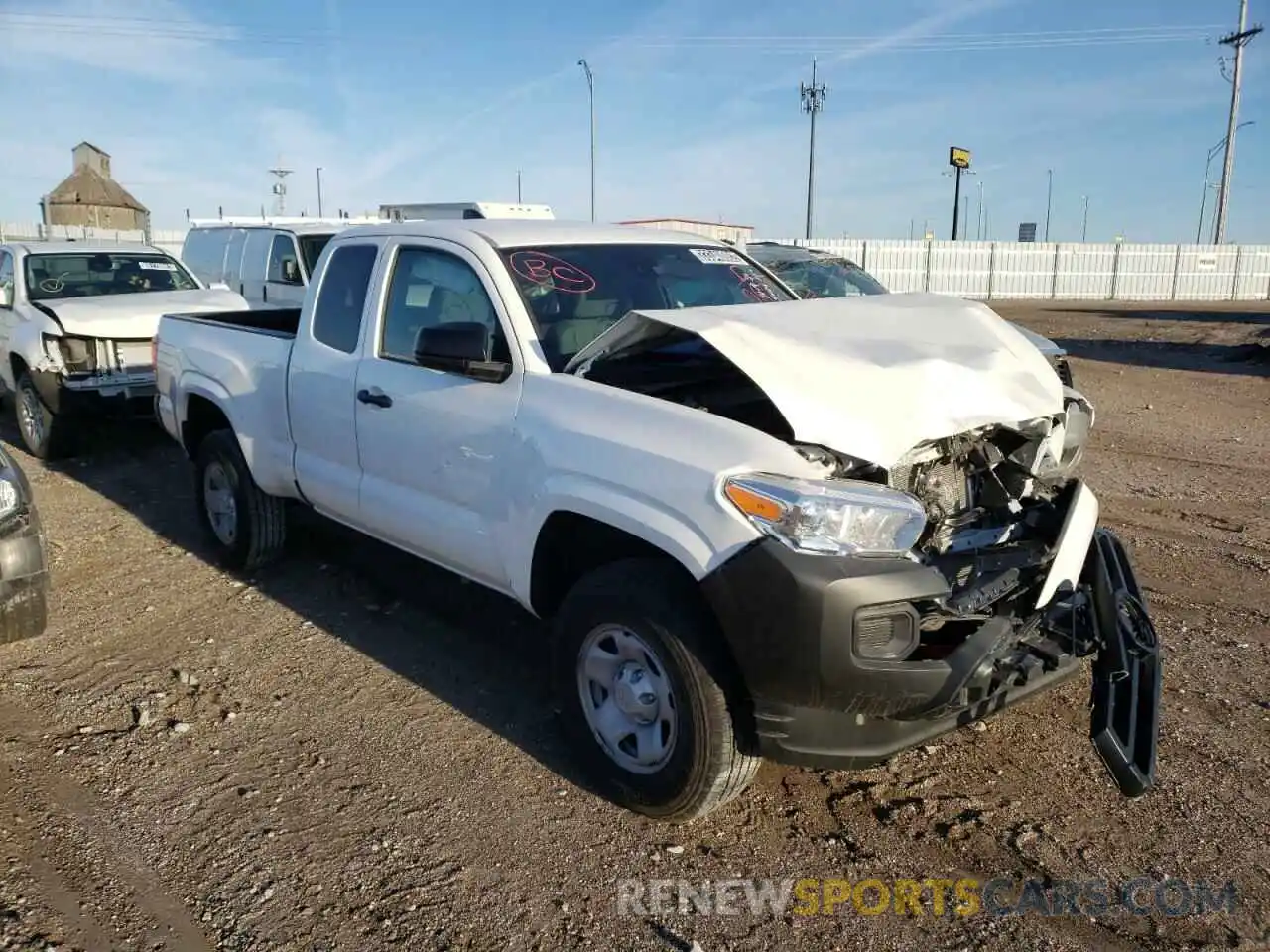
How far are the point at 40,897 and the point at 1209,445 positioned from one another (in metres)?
9.37

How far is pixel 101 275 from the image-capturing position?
31.7ft

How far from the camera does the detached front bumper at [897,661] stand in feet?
9.29

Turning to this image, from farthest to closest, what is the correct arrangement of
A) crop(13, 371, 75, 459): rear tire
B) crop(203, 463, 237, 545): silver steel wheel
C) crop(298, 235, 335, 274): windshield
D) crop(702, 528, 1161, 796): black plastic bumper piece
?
1. crop(298, 235, 335, 274): windshield
2. crop(13, 371, 75, 459): rear tire
3. crop(203, 463, 237, 545): silver steel wheel
4. crop(702, 528, 1161, 796): black plastic bumper piece

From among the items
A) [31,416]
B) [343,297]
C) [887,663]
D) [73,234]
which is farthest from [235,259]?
[73,234]

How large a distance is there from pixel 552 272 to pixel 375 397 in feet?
3.16

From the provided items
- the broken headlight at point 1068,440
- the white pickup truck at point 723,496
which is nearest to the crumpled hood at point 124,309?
the white pickup truck at point 723,496

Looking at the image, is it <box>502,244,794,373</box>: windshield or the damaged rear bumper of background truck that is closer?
<box>502,244,794,373</box>: windshield

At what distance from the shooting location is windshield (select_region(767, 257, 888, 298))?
479 inches

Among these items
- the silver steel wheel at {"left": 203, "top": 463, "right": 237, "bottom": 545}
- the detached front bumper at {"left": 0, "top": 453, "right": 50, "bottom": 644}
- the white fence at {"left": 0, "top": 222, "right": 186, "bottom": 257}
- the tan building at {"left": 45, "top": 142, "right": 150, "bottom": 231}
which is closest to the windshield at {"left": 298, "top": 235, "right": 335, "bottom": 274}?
the silver steel wheel at {"left": 203, "top": 463, "right": 237, "bottom": 545}

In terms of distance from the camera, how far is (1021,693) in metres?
3.22

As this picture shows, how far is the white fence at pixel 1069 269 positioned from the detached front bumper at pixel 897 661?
3344cm

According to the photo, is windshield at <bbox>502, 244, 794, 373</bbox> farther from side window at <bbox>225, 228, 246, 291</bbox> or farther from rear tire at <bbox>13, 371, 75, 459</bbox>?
side window at <bbox>225, 228, 246, 291</bbox>

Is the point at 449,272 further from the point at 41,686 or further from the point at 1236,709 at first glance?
the point at 1236,709

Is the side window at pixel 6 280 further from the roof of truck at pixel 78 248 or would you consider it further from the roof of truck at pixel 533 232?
the roof of truck at pixel 533 232
